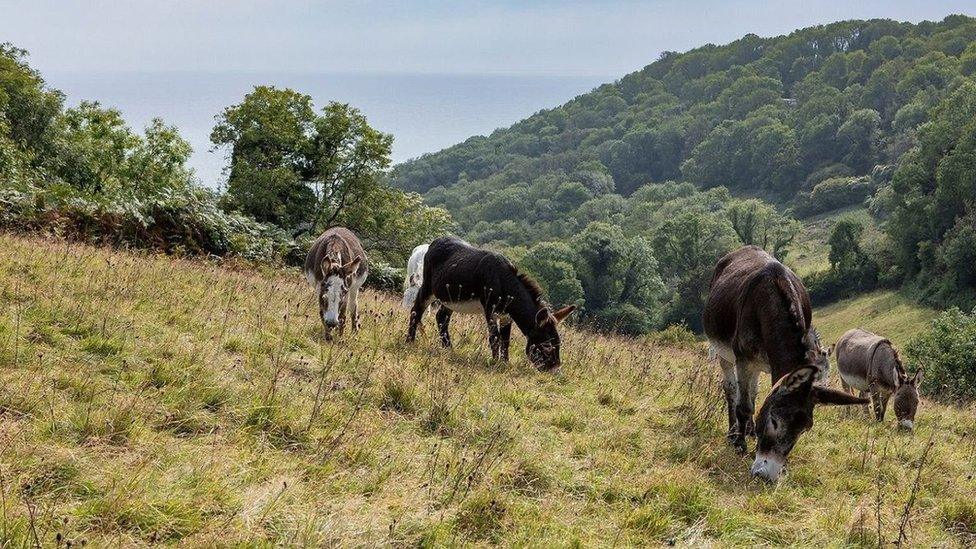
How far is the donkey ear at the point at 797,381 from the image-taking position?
20.6ft

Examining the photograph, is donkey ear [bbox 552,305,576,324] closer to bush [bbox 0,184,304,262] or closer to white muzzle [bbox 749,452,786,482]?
white muzzle [bbox 749,452,786,482]

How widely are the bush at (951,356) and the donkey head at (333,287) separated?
994 inches

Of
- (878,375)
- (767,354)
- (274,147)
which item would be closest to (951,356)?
(878,375)

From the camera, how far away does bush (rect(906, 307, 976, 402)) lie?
88.5 feet

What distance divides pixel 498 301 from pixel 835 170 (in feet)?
455

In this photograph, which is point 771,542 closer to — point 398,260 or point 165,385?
point 165,385

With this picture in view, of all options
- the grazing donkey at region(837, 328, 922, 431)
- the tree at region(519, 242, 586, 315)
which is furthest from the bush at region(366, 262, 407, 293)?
the tree at region(519, 242, 586, 315)

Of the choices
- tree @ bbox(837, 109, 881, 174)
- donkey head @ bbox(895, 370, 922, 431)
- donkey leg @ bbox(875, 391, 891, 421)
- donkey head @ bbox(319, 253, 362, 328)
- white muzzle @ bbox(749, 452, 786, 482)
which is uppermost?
tree @ bbox(837, 109, 881, 174)

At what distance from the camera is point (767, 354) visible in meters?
7.03

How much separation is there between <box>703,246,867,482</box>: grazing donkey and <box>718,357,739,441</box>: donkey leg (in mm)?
11

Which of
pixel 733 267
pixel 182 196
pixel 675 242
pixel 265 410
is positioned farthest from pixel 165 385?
pixel 675 242

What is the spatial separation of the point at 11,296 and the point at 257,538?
5.82 m

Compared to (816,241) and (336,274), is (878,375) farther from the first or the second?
(816,241)

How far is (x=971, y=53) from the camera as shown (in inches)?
5556
